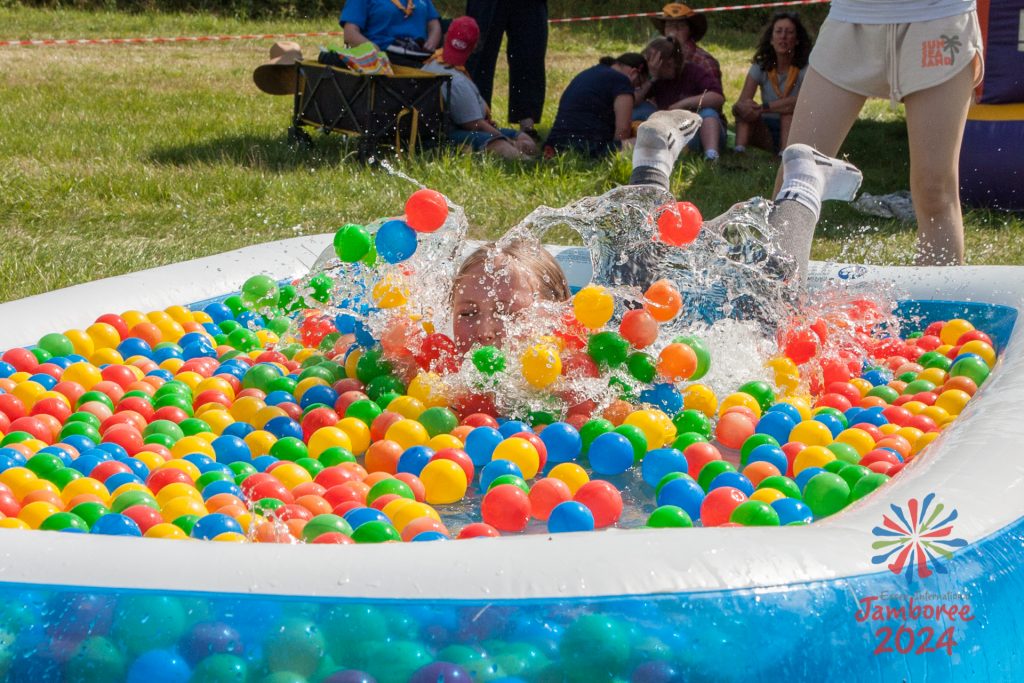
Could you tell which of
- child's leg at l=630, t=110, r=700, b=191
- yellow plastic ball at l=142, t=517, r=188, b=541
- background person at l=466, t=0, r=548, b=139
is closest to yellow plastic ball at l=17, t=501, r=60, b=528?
yellow plastic ball at l=142, t=517, r=188, b=541

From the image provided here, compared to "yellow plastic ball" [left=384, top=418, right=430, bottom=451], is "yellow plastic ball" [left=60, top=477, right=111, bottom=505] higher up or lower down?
higher up

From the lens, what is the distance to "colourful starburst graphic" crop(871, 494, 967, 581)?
1724 mm

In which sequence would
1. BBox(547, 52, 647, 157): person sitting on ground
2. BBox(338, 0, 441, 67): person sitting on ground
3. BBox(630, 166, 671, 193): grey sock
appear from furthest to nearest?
BBox(338, 0, 441, 67): person sitting on ground < BBox(547, 52, 647, 157): person sitting on ground < BBox(630, 166, 671, 193): grey sock

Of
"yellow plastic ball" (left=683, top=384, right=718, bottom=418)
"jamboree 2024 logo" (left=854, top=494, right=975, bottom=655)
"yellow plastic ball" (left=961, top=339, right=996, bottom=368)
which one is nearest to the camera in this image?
"jamboree 2024 logo" (left=854, top=494, right=975, bottom=655)

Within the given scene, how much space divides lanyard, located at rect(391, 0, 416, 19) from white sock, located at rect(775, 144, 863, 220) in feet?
13.9

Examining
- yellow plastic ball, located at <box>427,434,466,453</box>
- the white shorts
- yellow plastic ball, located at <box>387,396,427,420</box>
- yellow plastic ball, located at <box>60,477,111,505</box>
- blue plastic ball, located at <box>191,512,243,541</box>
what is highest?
the white shorts

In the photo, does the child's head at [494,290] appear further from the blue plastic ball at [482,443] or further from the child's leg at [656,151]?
the child's leg at [656,151]

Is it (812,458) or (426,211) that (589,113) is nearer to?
(426,211)

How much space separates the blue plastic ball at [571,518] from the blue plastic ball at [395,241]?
1.01m

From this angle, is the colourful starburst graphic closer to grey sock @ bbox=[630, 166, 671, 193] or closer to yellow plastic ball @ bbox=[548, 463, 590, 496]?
yellow plastic ball @ bbox=[548, 463, 590, 496]

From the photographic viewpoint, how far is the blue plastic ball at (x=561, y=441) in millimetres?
2760

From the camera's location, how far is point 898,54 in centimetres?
356

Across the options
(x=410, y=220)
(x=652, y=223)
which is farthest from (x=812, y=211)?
(x=410, y=220)

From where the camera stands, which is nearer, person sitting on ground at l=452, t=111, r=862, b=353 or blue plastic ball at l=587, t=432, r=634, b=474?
blue plastic ball at l=587, t=432, r=634, b=474
